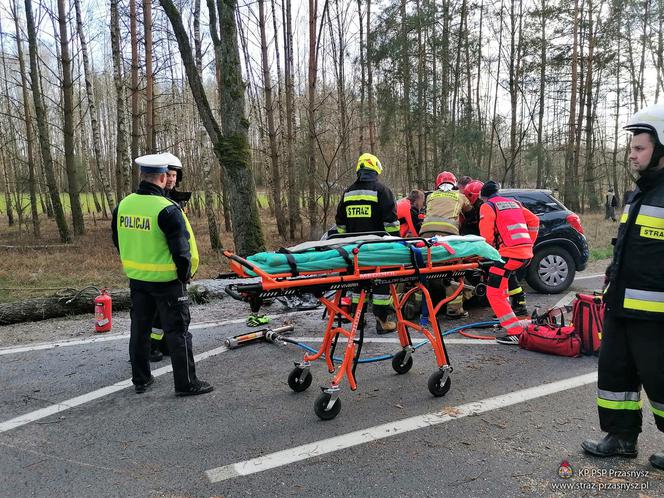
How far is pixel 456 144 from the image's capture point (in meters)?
22.6

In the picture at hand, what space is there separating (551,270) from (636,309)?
5514 mm

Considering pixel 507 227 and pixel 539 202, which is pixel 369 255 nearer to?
pixel 507 227

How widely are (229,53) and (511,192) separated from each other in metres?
5.92

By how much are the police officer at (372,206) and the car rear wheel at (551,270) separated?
3.37m

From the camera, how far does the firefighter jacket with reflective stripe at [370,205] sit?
5.93 metres

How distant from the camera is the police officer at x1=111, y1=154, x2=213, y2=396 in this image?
4145 millimetres

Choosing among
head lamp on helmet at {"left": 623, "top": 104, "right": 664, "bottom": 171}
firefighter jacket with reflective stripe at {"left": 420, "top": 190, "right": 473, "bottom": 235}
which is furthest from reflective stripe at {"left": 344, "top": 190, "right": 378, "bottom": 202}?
head lamp on helmet at {"left": 623, "top": 104, "right": 664, "bottom": 171}

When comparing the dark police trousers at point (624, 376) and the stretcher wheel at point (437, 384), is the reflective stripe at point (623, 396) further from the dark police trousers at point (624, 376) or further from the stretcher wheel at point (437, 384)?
the stretcher wheel at point (437, 384)

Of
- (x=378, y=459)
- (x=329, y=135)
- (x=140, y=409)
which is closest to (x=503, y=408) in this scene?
(x=378, y=459)

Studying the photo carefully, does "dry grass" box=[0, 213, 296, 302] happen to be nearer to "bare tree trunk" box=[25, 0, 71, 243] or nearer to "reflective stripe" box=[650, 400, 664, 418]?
"bare tree trunk" box=[25, 0, 71, 243]

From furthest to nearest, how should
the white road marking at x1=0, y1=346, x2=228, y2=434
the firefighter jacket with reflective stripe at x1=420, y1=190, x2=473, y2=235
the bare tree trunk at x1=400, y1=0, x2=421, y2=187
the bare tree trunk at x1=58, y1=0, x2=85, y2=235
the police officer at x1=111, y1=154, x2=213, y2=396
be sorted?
the bare tree trunk at x1=400, y1=0, x2=421, y2=187 < the bare tree trunk at x1=58, y1=0, x2=85, y2=235 < the firefighter jacket with reflective stripe at x1=420, y1=190, x2=473, y2=235 < the police officer at x1=111, y1=154, x2=213, y2=396 < the white road marking at x1=0, y1=346, x2=228, y2=434

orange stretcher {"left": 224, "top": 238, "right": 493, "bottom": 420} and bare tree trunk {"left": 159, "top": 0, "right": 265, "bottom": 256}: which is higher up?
bare tree trunk {"left": 159, "top": 0, "right": 265, "bottom": 256}

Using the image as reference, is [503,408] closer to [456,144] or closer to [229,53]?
[229,53]

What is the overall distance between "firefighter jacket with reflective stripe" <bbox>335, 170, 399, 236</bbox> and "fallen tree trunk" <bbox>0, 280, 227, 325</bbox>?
3.27 m
